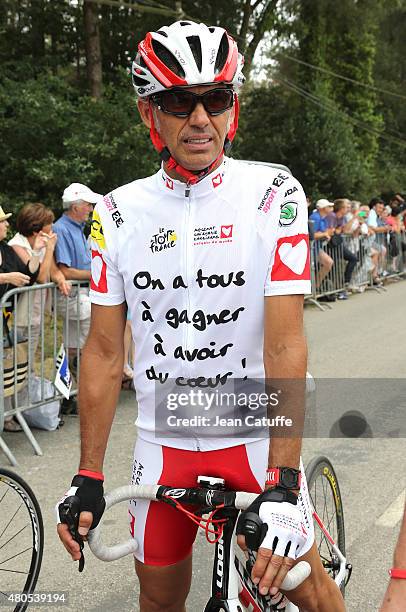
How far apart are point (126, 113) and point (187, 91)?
51.8 feet

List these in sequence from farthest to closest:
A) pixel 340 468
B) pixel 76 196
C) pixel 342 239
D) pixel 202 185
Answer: pixel 342 239 → pixel 76 196 → pixel 340 468 → pixel 202 185

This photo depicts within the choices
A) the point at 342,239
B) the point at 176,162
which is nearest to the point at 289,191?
the point at 176,162

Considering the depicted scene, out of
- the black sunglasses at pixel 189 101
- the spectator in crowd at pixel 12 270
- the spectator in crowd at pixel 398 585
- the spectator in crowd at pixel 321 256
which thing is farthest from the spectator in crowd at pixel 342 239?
the spectator in crowd at pixel 398 585

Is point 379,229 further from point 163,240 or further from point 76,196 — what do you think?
point 163,240

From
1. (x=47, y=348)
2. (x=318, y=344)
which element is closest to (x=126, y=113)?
(x=318, y=344)

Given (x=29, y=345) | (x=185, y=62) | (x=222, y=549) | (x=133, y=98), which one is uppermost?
(x=133, y=98)

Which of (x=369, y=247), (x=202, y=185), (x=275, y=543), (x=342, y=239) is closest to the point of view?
(x=275, y=543)

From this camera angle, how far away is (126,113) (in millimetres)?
17688

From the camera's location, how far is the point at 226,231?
2416 millimetres

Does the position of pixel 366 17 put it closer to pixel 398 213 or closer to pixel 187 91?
pixel 398 213

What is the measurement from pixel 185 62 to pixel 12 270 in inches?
184

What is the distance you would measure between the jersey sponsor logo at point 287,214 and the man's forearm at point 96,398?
67 centimetres

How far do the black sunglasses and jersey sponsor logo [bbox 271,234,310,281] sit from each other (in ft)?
1.45

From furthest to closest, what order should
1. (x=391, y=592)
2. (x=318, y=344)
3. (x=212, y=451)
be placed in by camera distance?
(x=318, y=344) → (x=212, y=451) → (x=391, y=592)
